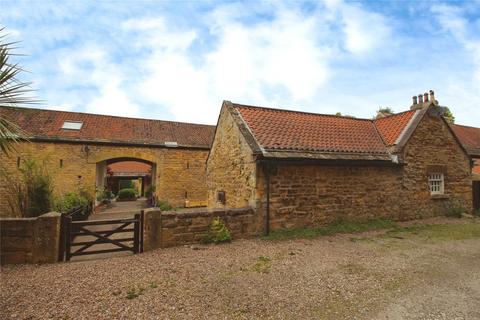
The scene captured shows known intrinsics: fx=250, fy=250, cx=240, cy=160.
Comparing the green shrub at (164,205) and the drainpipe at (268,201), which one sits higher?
the drainpipe at (268,201)

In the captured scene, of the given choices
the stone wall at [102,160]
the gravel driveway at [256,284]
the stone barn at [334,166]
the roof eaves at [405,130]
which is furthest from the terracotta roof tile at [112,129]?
the gravel driveway at [256,284]

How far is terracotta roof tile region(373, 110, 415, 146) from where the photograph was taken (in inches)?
463

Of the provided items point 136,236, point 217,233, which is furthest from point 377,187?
point 136,236

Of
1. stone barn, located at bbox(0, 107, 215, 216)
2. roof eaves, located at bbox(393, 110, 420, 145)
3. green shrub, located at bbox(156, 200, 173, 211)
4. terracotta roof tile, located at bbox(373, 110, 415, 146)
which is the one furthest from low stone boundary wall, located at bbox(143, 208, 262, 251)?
stone barn, located at bbox(0, 107, 215, 216)

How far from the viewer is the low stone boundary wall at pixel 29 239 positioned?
571 centimetres

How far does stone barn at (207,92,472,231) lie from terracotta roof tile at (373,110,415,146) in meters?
0.06

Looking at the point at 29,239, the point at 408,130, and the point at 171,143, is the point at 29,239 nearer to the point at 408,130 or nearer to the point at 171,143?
the point at 171,143

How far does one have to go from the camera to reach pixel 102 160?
54.6ft

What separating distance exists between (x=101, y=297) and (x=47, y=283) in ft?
4.72

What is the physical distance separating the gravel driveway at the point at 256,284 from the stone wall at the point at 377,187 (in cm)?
192

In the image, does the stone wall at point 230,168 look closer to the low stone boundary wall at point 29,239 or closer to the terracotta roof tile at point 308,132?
the terracotta roof tile at point 308,132

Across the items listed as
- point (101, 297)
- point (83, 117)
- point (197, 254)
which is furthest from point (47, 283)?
point (83, 117)

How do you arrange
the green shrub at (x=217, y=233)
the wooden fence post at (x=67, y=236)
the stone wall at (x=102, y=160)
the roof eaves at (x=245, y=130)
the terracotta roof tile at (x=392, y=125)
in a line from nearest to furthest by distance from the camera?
1. the wooden fence post at (x=67, y=236)
2. the green shrub at (x=217, y=233)
3. the roof eaves at (x=245, y=130)
4. the terracotta roof tile at (x=392, y=125)
5. the stone wall at (x=102, y=160)

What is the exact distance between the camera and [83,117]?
18.9 m
